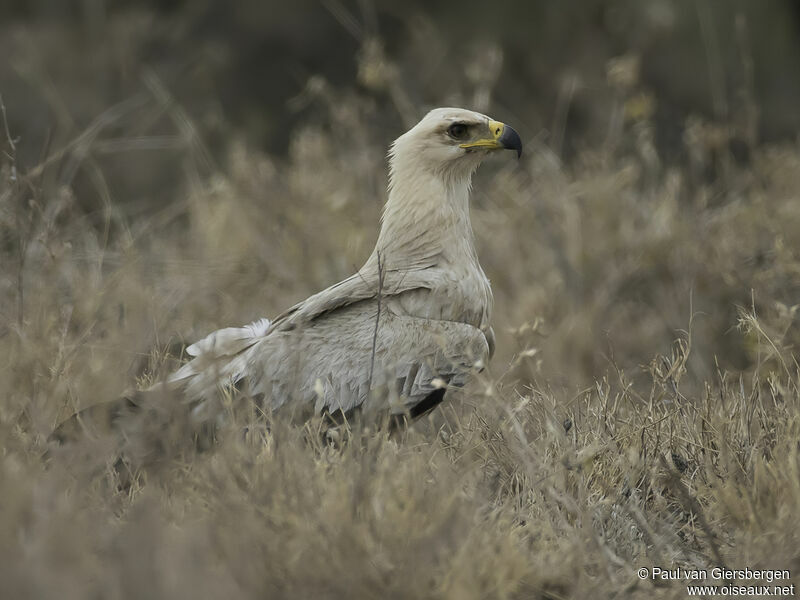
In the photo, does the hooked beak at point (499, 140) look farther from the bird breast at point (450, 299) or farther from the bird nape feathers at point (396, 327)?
the bird breast at point (450, 299)

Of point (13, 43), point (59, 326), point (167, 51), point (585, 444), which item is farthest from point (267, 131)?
point (585, 444)

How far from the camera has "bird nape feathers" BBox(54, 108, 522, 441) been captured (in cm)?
480

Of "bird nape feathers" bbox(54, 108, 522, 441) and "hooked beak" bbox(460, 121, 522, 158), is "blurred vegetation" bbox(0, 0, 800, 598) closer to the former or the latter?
"bird nape feathers" bbox(54, 108, 522, 441)

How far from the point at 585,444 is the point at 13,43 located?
54.2 ft

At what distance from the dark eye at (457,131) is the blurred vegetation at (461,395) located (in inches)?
41.0

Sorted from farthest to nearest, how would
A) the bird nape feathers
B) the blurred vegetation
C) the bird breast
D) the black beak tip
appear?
the black beak tip
the bird breast
the bird nape feathers
the blurred vegetation

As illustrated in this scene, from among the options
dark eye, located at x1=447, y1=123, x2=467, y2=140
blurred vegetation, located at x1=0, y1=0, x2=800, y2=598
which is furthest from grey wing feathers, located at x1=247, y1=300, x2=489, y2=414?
dark eye, located at x1=447, y1=123, x2=467, y2=140

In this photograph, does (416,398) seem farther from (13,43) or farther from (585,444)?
(13,43)

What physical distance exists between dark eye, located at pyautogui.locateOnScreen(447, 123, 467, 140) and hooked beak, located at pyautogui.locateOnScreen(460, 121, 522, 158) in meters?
0.06

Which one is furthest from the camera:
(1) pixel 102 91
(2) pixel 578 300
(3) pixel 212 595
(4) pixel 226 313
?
(1) pixel 102 91

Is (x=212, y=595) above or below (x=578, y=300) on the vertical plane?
above

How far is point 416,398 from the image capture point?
15.9 ft

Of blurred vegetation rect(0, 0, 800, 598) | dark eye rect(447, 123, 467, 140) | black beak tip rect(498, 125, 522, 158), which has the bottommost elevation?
blurred vegetation rect(0, 0, 800, 598)

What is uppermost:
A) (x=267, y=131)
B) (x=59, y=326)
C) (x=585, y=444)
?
(x=59, y=326)
